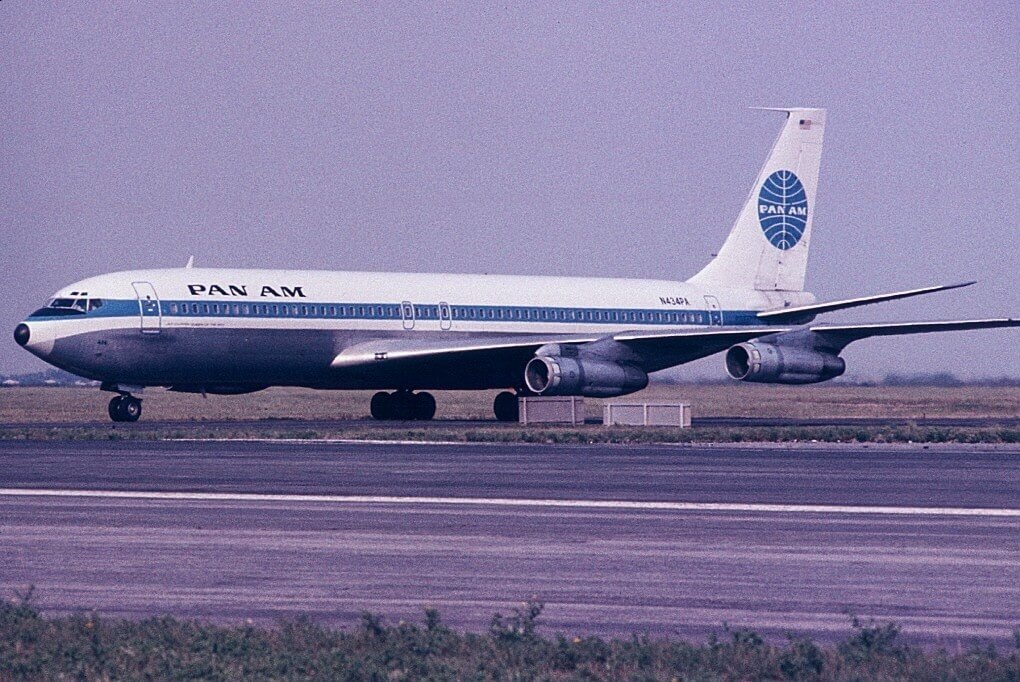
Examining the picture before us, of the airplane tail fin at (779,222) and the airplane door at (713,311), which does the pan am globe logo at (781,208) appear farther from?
the airplane door at (713,311)

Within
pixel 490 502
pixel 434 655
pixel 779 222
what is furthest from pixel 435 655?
pixel 779 222

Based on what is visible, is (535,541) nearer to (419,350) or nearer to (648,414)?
(648,414)

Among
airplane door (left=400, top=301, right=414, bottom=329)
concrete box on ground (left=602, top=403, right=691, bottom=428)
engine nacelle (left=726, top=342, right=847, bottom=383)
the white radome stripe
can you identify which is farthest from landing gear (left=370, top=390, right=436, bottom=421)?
the white radome stripe

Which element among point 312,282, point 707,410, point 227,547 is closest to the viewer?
point 227,547

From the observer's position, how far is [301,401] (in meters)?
71.8

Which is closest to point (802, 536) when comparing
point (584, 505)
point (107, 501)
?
point (584, 505)

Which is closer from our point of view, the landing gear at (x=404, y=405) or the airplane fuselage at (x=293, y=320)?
the airplane fuselage at (x=293, y=320)

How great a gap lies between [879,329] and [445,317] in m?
12.2

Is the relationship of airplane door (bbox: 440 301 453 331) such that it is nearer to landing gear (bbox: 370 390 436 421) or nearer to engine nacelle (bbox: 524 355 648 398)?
landing gear (bbox: 370 390 436 421)

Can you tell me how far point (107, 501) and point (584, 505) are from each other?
5.70 m

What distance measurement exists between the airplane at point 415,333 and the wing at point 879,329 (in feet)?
0.18

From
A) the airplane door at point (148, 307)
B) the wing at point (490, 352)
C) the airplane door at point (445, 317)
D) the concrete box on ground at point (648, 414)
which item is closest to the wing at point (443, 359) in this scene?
the wing at point (490, 352)

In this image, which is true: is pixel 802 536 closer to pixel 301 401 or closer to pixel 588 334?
pixel 588 334

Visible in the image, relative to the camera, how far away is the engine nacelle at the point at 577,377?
40875mm
